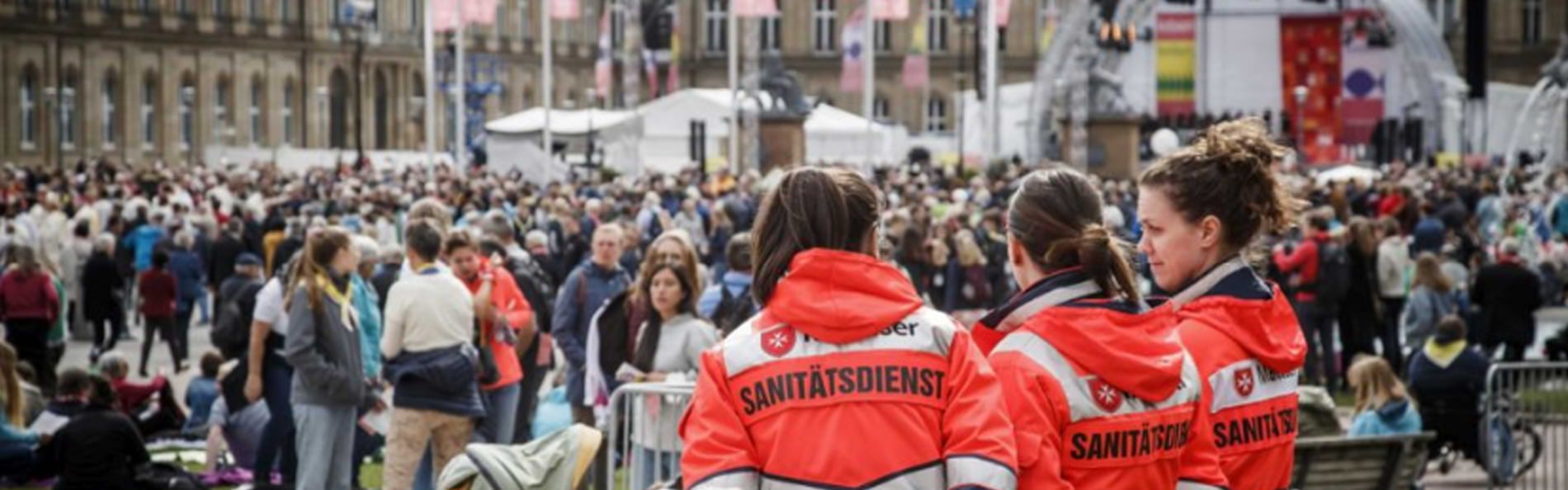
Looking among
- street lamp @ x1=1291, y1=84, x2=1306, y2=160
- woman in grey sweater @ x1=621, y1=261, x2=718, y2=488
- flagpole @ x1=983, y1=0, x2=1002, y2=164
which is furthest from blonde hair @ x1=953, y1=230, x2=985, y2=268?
street lamp @ x1=1291, y1=84, x2=1306, y2=160

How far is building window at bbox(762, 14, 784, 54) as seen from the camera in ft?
301

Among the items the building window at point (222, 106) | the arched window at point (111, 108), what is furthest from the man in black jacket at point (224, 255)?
the building window at point (222, 106)

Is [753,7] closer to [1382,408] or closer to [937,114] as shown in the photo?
[1382,408]

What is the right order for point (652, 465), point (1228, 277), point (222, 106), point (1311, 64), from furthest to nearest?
point (222, 106) → point (1311, 64) → point (652, 465) → point (1228, 277)

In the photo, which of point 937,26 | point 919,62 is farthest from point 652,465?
point 937,26

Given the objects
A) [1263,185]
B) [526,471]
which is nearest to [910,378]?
[1263,185]

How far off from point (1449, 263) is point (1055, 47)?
35.8 meters

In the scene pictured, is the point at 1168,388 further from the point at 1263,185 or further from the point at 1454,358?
the point at 1454,358

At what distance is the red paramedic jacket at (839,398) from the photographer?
5.21m

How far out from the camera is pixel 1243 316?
19.2 ft

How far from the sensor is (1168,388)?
5574mm

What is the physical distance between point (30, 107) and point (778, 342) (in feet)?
214

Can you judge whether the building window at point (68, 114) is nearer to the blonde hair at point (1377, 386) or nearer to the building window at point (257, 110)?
the building window at point (257, 110)

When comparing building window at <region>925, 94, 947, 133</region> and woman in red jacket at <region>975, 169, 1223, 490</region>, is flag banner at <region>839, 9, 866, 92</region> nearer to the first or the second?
building window at <region>925, 94, 947, 133</region>
